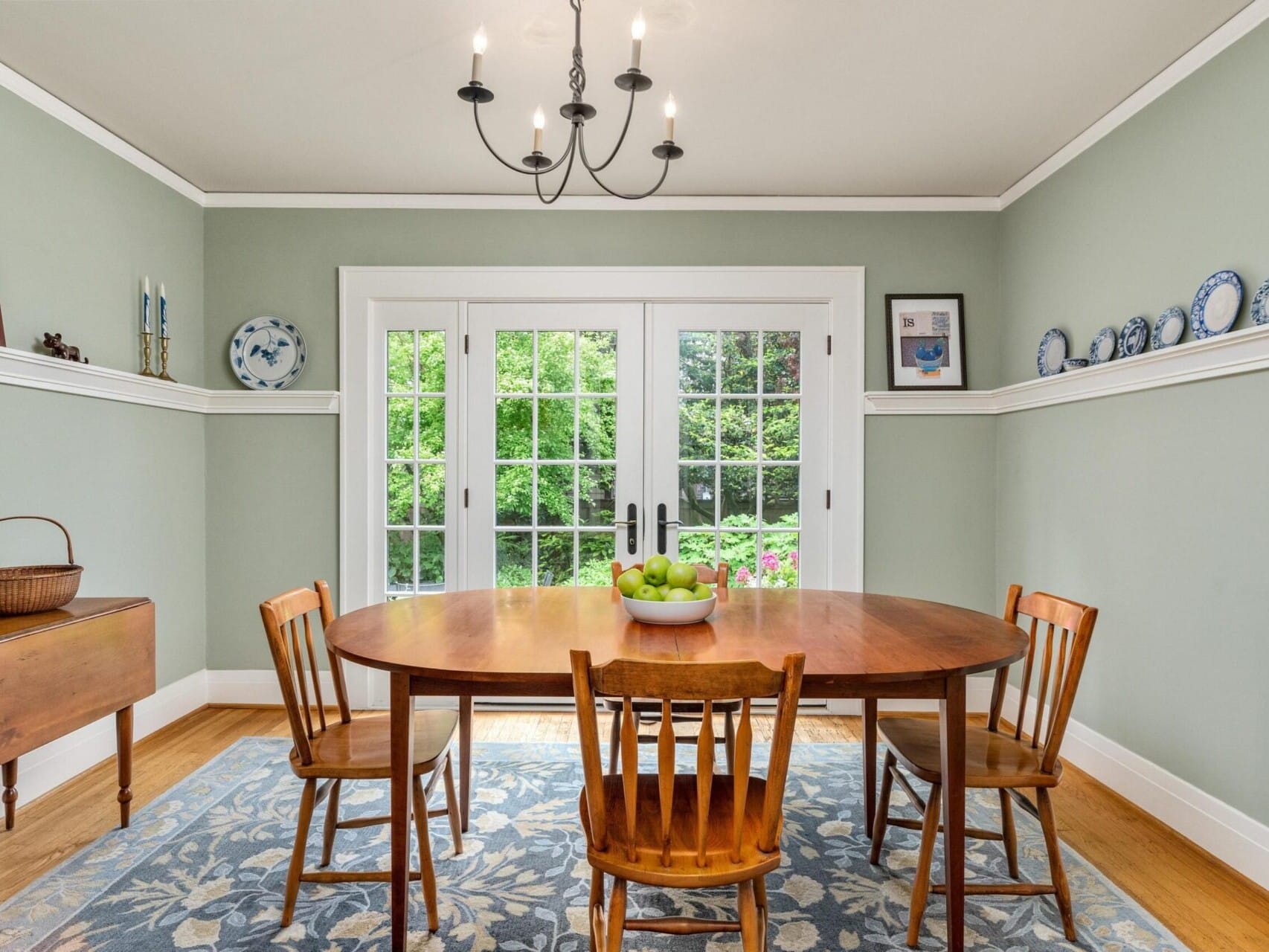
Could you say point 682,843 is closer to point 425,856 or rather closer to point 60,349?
point 425,856

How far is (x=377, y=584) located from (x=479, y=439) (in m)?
0.91

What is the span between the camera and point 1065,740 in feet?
10.7

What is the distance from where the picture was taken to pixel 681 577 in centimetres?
201

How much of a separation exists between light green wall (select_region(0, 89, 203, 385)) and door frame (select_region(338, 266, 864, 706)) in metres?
0.75

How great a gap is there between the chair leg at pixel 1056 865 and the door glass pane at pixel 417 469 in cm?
284

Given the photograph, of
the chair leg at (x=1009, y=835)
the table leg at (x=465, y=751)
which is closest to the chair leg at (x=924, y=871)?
the chair leg at (x=1009, y=835)

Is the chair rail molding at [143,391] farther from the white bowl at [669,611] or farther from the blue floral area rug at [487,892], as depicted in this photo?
the white bowl at [669,611]

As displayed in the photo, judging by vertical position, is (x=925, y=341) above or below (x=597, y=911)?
above

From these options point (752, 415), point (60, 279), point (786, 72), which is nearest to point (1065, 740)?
point (752, 415)

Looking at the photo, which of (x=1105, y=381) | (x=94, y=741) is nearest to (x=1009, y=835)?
(x=1105, y=381)

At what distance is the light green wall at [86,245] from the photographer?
2719 mm

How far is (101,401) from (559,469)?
199cm

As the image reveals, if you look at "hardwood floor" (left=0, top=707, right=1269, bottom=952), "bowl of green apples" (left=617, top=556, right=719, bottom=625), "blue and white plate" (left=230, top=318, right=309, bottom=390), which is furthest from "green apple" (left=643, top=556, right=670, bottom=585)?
"blue and white plate" (left=230, top=318, right=309, bottom=390)

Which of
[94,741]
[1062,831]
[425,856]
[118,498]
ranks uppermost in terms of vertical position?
[118,498]
